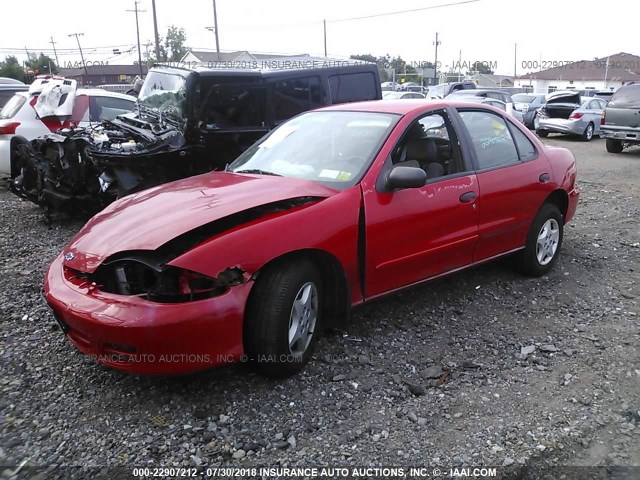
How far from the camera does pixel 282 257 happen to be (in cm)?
313

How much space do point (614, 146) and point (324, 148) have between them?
13356 millimetres

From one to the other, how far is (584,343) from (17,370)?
3697mm

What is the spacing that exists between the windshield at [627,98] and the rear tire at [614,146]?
3.09ft

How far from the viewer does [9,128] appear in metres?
8.21

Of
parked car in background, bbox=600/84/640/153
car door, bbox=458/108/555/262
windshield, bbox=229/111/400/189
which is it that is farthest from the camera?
parked car in background, bbox=600/84/640/153

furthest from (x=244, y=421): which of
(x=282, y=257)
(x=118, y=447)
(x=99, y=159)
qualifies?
(x=99, y=159)

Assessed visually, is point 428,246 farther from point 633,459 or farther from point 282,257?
point 633,459

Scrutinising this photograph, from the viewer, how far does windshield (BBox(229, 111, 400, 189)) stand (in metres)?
3.72

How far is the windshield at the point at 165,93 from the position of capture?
22.2ft

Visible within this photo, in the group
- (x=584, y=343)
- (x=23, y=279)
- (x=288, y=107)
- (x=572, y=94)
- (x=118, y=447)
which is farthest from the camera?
(x=572, y=94)

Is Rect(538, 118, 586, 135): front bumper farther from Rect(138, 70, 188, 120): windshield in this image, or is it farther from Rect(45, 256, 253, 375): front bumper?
Rect(45, 256, 253, 375): front bumper

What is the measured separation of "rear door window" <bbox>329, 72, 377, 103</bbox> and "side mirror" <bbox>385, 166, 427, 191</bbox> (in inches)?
156

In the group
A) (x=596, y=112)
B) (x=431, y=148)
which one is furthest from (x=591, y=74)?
(x=431, y=148)

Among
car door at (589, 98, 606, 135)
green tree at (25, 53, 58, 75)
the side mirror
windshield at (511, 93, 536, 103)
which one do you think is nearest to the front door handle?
the side mirror
